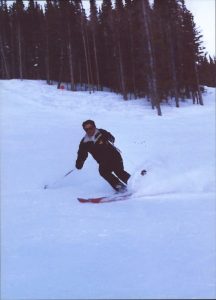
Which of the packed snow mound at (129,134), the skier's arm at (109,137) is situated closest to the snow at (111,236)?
the packed snow mound at (129,134)

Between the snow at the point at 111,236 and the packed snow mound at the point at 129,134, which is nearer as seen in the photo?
the snow at the point at 111,236

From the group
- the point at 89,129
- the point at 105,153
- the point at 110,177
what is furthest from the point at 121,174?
the point at 89,129

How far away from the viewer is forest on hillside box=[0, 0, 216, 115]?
38.1m

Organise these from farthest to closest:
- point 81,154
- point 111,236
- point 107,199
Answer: point 81,154, point 107,199, point 111,236

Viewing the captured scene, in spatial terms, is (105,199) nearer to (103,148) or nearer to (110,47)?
(103,148)

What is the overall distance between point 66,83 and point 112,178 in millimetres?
43481

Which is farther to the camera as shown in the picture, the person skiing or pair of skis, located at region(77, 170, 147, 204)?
the person skiing

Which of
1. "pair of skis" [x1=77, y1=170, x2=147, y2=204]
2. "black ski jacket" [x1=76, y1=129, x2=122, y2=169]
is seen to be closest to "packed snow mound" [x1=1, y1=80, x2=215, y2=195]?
"pair of skis" [x1=77, y1=170, x2=147, y2=204]

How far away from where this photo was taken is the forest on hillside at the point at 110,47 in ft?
125

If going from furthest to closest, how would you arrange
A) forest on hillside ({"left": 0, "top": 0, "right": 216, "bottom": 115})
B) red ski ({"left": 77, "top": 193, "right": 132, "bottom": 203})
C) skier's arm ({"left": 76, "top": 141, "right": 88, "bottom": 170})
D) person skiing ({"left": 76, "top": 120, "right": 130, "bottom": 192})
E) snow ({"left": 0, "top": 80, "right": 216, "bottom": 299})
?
forest on hillside ({"left": 0, "top": 0, "right": 216, "bottom": 115})
skier's arm ({"left": 76, "top": 141, "right": 88, "bottom": 170})
person skiing ({"left": 76, "top": 120, "right": 130, "bottom": 192})
red ski ({"left": 77, "top": 193, "right": 132, "bottom": 203})
snow ({"left": 0, "top": 80, "right": 216, "bottom": 299})

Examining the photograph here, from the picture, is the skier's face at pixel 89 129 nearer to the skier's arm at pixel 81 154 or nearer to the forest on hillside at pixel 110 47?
the skier's arm at pixel 81 154

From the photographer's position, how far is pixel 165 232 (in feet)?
11.6

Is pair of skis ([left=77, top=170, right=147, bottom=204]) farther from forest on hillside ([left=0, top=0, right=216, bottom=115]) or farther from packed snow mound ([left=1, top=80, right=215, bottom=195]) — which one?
forest on hillside ([left=0, top=0, right=216, bottom=115])

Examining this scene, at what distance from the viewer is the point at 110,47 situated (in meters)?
45.9
